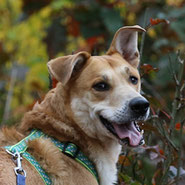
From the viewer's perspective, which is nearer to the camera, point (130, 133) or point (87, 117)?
point (130, 133)

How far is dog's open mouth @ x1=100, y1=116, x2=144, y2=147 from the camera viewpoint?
12.8 ft

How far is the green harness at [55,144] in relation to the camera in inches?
144

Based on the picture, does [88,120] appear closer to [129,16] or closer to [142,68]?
[142,68]

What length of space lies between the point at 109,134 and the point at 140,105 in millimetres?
398

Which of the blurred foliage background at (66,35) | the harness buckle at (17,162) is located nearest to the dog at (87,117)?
the harness buckle at (17,162)

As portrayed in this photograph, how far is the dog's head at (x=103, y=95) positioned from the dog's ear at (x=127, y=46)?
21 centimetres

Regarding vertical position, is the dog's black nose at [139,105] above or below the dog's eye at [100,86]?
below

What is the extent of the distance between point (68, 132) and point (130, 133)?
56 centimetres

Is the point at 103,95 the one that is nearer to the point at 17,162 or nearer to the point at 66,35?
the point at 17,162

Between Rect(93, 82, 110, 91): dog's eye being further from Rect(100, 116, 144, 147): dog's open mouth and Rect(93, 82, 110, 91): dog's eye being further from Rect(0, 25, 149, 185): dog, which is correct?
Rect(100, 116, 144, 147): dog's open mouth

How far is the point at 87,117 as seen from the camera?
409 cm

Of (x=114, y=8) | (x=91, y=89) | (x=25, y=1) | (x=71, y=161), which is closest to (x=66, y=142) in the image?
(x=71, y=161)

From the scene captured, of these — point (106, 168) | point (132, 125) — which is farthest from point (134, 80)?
point (106, 168)

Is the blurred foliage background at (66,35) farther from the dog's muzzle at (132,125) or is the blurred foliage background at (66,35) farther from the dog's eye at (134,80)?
the dog's muzzle at (132,125)
